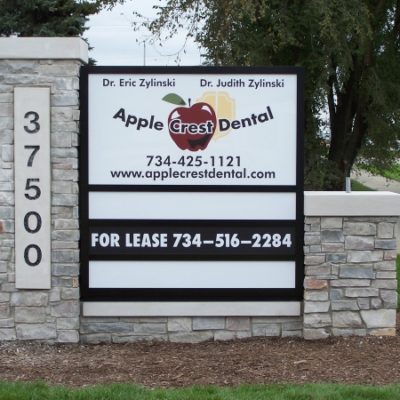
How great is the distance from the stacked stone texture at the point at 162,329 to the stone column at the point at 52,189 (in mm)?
198

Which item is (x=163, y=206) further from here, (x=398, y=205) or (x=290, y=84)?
(x=398, y=205)

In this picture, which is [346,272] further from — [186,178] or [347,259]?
[186,178]

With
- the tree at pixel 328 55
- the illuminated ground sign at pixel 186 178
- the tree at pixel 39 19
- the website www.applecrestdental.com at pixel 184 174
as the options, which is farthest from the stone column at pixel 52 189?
the tree at pixel 39 19

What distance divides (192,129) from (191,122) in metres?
0.06

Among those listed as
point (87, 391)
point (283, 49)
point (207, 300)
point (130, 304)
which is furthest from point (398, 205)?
point (283, 49)

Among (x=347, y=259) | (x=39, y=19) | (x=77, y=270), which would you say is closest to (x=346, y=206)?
(x=347, y=259)

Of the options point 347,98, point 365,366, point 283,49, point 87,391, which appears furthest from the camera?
point 347,98

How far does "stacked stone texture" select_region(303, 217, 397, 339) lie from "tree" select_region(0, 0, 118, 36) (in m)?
14.5

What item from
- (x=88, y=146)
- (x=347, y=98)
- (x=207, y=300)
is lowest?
(x=207, y=300)

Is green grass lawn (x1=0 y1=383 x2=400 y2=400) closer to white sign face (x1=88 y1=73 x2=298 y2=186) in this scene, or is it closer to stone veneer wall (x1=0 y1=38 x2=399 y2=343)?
stone veneer wall (x1=0 y1=38 x2=399 y2=343)

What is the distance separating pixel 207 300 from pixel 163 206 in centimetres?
90

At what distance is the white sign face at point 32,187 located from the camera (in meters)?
6.45

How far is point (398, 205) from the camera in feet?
21.5

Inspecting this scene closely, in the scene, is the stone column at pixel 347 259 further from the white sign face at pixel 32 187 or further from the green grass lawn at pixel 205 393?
the white sign face at pixel 32 187
